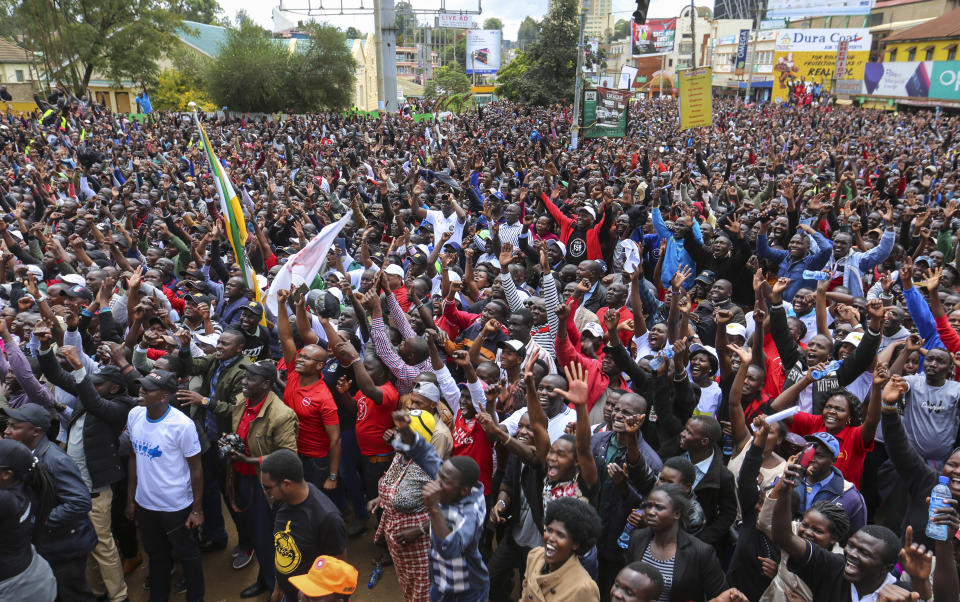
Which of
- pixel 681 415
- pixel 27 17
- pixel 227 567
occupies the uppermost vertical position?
pixel 27 17

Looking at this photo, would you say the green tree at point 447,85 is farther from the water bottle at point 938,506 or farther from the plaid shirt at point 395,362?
the water bottle at point 938,506

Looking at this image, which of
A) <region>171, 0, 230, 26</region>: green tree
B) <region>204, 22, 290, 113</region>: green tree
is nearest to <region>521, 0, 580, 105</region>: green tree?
<region>204, 22, 290, 113</region>: green tree

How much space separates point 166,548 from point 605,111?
551 inches

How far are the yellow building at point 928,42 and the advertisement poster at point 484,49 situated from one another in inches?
1440

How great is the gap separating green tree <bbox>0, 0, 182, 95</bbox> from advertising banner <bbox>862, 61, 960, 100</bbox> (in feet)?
129

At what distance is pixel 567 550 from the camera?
2852 mm

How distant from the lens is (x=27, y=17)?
2884 centimetres

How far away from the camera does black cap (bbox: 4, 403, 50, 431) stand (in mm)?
3510

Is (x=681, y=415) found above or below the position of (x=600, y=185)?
below

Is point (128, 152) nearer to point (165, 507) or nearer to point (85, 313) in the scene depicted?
point (85, 313)

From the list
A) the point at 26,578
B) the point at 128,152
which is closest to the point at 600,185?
the point at 26,578

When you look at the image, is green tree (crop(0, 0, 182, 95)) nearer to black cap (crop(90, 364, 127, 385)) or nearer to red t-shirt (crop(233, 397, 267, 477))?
black cap (crop(90, 364, 127, 385))

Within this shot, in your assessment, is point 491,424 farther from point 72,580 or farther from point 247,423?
point 72,580

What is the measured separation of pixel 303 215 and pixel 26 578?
664 centimetres
